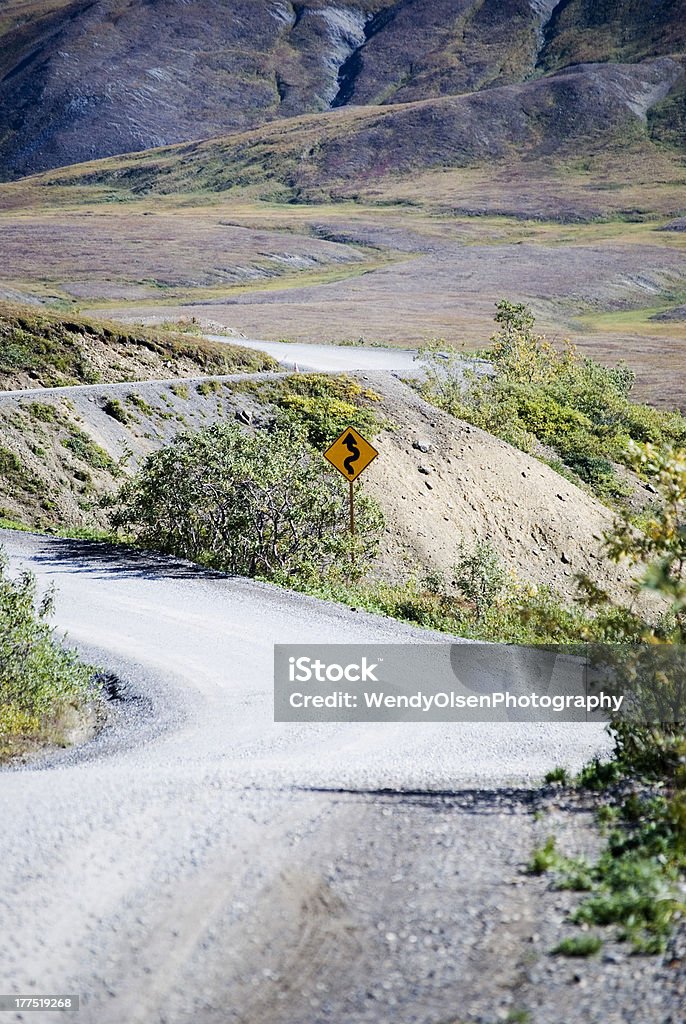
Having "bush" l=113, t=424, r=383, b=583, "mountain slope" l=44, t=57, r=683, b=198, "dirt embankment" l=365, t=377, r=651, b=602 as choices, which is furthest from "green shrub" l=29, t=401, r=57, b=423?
"mountain slope" l=44, t=57, r=683, b=198

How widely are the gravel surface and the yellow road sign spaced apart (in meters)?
8.59

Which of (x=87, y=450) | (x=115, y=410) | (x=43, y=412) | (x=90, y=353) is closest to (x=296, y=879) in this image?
(x=87, y=450)

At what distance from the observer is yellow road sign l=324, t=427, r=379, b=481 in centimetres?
1886

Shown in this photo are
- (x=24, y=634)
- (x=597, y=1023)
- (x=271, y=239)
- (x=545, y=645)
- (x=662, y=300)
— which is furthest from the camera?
(x=271, y=239)

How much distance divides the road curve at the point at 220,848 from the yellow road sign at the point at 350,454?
6851 mm

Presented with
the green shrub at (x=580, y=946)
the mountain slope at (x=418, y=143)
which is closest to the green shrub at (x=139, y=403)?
the green shrub at (x=580, y=946)

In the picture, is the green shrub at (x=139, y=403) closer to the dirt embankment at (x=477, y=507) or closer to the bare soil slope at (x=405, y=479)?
the bare soil slope at (x=405, y=479)

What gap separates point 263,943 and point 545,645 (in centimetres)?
889

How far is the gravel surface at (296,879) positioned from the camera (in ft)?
17.0

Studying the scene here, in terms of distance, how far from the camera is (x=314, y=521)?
1978 cm

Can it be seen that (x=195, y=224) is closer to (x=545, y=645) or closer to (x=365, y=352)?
(x=365, y=352)

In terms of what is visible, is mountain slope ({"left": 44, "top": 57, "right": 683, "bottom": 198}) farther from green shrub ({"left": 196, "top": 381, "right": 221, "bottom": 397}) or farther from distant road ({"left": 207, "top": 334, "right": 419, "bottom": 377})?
green shrub ({"left": 196, "top": 381, "right": 221, "bottom": 397})

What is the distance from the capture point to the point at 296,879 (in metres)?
6.32

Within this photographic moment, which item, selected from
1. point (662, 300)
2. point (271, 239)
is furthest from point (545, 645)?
point (271, 239)
